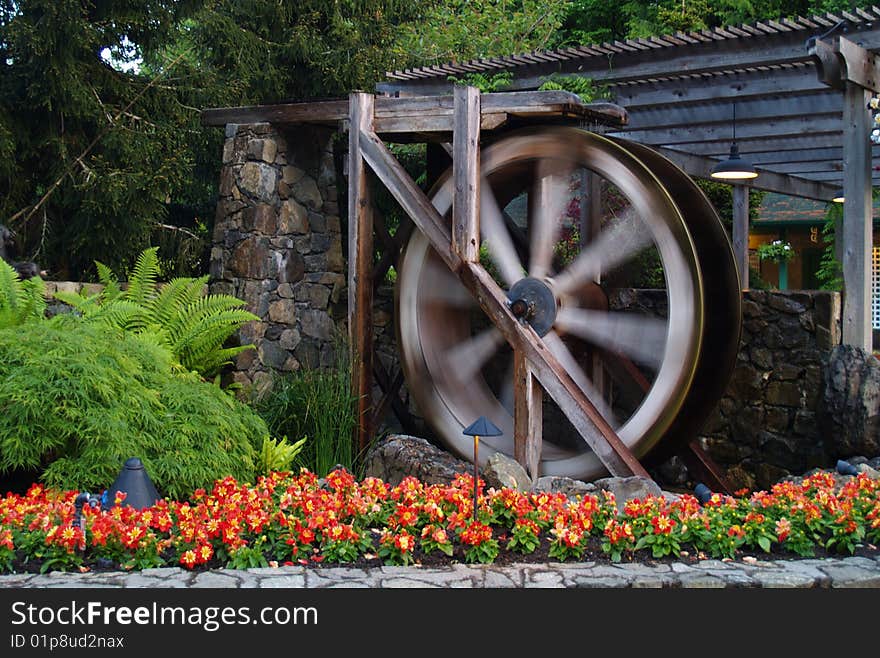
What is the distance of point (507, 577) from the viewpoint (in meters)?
3.58

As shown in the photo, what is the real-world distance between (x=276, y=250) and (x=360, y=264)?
769 millimetres

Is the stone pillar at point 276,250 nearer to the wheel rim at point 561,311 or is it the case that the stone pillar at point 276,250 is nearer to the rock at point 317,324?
the rock at point 317,324

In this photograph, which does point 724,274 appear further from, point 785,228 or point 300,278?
point 785,228

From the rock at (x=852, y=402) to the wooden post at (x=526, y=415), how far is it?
1.94 meters

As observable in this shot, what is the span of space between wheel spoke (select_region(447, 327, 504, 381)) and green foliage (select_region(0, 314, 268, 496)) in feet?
6.93

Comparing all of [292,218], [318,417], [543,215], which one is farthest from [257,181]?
[543,215]

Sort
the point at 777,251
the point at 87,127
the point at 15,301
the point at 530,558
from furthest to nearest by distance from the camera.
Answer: the point at 777,251 → the point at 87,127 → the point at 15,301 → the point at 530,558

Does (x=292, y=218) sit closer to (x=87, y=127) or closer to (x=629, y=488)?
(x=87, y=127)

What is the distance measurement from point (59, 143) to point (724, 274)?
495 cm

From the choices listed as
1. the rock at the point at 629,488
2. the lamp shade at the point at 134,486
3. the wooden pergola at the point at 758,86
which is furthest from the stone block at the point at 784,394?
the lamp shade at the point at 134,486

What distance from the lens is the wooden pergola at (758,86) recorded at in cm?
605

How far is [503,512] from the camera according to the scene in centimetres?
414

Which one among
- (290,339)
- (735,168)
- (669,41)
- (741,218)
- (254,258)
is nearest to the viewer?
(669,41)

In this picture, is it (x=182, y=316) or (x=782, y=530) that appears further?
(x=182, y=316)
